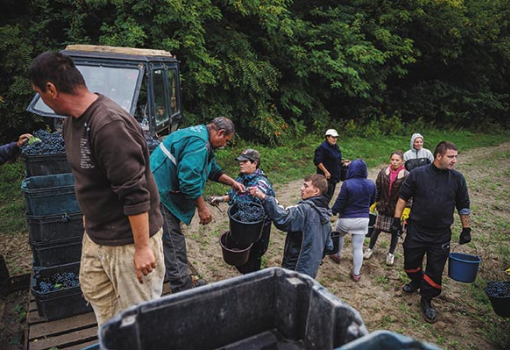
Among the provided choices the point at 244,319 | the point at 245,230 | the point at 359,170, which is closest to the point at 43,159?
the point at 245,230

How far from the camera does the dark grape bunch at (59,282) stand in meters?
3.37

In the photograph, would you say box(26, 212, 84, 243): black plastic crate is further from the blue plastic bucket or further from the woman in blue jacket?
the blue plastic bucket

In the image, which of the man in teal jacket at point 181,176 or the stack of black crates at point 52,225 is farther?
the man in teal jacket at point 181,176

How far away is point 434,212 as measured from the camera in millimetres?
4281

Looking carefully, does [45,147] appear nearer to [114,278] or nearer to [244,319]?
[114,278]

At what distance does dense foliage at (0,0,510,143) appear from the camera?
9102 mm

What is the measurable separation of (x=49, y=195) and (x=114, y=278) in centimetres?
143

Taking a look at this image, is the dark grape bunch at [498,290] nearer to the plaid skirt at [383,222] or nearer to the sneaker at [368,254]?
the plaid skirt at [383,222]

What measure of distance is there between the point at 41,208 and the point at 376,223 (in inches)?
172

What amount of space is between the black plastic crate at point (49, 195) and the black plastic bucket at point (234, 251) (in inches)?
61.4

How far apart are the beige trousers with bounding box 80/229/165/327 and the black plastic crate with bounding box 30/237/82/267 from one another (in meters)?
1.20

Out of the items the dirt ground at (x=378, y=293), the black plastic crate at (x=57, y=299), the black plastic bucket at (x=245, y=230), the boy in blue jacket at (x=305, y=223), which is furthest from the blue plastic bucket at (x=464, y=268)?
the black plastic crate at (x=57, y=299)

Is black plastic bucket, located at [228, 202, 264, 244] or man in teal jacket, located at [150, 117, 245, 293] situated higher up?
man in teal jacket, located at [150, 117, 245, 293]

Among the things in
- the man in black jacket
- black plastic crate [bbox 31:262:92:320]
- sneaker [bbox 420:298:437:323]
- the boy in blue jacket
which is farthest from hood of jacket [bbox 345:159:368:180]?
black plastic crate [bbox 31:262:92:320]
